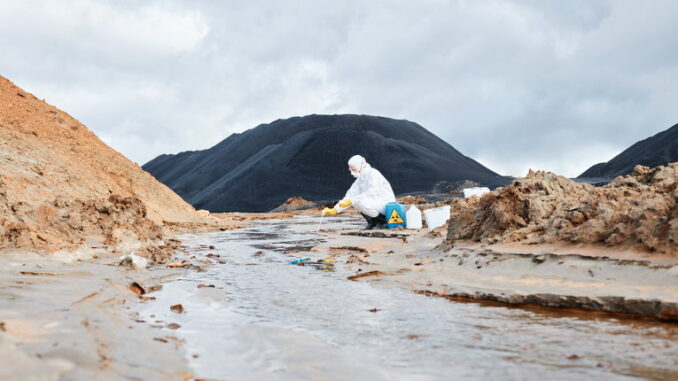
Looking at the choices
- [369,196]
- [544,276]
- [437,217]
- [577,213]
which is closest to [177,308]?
[544,276]

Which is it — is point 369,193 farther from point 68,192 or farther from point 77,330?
point 77,330

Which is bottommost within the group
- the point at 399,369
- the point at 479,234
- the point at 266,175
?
the point at 399,369

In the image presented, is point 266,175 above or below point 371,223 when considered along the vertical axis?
above

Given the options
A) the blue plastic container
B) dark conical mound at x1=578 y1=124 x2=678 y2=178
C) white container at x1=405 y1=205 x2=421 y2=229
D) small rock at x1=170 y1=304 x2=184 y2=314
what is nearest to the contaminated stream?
small rock at x1=170 y1=304 x2=184 y2=314

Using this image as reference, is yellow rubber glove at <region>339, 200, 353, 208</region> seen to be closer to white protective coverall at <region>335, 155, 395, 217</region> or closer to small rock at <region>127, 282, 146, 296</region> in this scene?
white protective coverall at <region>335, 155, 395, 217</region>

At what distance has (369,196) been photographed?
42.8ft

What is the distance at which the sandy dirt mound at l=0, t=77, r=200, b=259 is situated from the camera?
6840mm

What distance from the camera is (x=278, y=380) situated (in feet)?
8.02

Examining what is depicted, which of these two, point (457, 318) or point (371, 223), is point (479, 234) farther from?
point (371, 223)

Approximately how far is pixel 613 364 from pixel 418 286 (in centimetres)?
272

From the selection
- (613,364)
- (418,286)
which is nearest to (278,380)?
(613,364)

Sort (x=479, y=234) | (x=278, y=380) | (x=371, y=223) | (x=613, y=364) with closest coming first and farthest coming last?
(x=278, y=380) → (x=613, y=364) → (x=479, y=234) → (x=371, y=223)

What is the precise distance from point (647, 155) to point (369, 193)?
47.4 m

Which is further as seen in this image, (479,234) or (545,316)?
(479,234)
